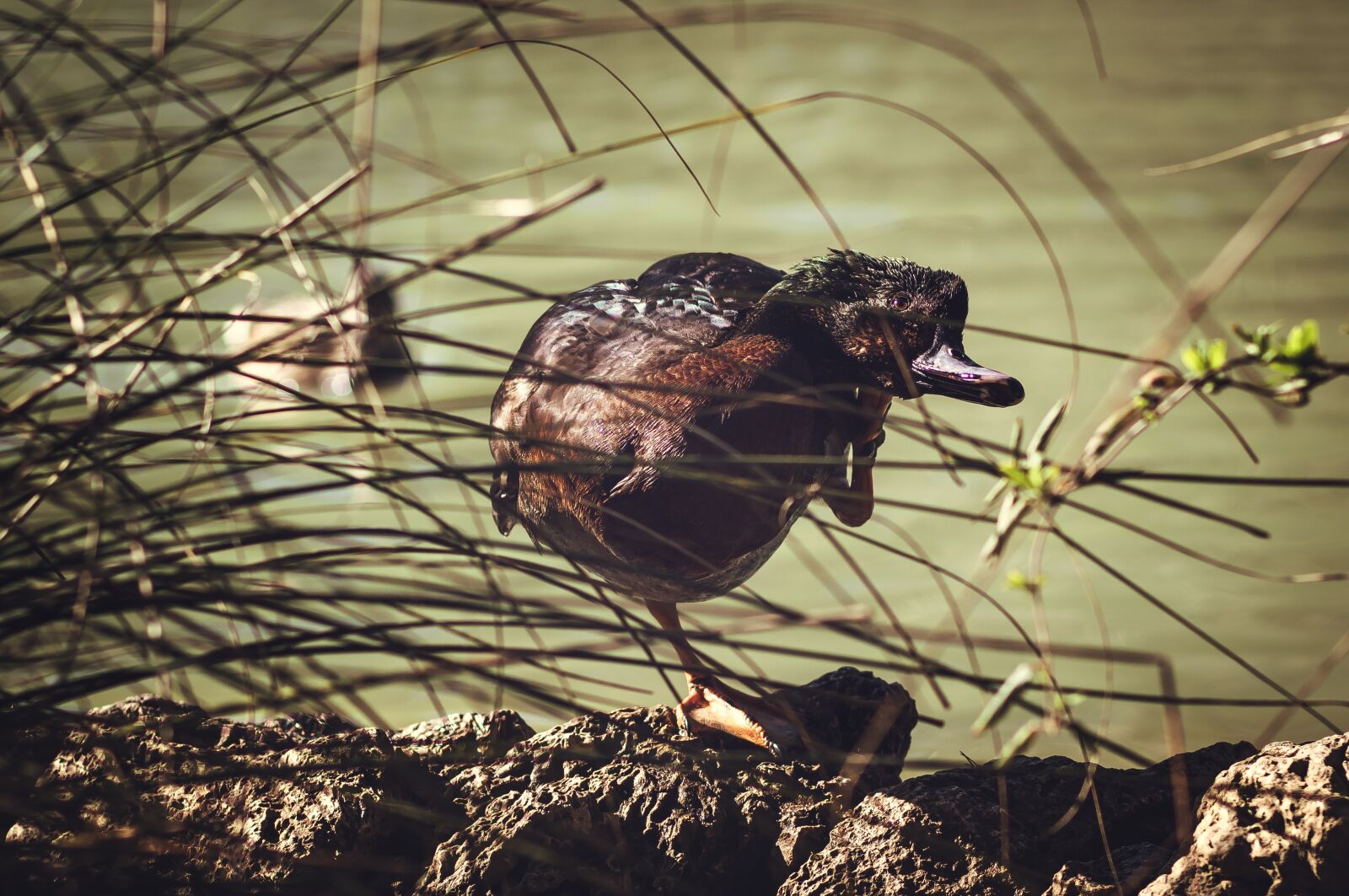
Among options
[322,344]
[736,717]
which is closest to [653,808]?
[736,717]

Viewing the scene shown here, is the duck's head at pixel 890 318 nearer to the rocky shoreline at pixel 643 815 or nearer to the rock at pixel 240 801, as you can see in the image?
the rocky shoreline at pixel 643 815

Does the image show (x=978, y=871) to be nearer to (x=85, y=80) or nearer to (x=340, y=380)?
(x=340, y=380)

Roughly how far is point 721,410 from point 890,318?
258mm

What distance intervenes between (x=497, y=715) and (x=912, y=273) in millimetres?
853

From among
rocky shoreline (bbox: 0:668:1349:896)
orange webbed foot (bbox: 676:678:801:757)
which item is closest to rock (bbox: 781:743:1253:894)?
rocky shoreline (bbox: 0:668:1349:896)

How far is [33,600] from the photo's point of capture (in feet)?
5.00

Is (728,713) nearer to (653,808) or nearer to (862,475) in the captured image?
(653,808)

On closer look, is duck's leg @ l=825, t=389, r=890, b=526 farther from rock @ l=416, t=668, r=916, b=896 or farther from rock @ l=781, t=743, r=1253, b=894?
rock @ l=781, t=743, r=1253, b=894

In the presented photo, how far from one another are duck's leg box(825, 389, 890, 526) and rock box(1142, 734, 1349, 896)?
21.3 inches

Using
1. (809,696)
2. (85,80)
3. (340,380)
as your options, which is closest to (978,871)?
(809,696)

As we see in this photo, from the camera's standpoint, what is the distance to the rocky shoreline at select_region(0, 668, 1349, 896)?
1.45m

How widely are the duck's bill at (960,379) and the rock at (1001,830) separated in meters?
0.48

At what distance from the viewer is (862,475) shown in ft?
5.66

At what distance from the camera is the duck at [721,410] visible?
59.1 inches
